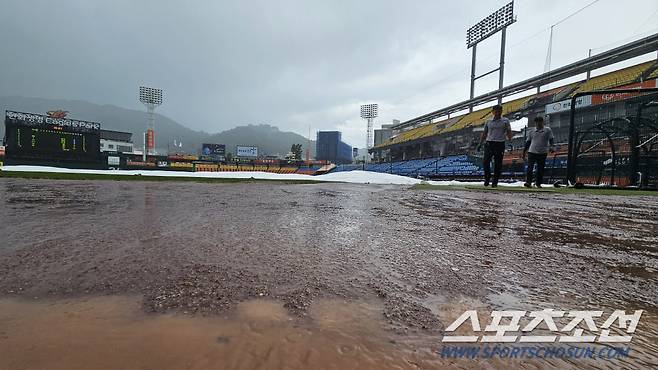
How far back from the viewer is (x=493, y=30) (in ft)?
119

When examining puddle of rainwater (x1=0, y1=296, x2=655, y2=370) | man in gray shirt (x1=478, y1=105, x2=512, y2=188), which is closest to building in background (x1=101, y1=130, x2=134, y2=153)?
man in gray shirt (x1=478, y1=105, x2=512, y2=188)

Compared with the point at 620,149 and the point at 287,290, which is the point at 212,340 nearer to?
the point at 287,290

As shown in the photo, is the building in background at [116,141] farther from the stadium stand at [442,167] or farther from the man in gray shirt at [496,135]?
the man in gray shirt at [496,135]

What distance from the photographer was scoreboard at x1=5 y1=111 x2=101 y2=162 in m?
21.9

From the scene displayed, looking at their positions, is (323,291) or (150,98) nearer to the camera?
(323,291)

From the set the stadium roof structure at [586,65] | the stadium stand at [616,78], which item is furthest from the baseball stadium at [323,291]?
the stadium roof structure at [586,65]

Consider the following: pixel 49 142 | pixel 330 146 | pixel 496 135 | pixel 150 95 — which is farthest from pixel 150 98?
pixel 496 135

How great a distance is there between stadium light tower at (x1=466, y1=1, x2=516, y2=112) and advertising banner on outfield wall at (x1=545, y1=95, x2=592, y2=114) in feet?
28.8

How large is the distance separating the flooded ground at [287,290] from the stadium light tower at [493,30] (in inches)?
1366

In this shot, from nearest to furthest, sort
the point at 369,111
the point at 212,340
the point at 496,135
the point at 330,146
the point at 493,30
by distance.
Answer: the point at 212,340
the point at 496,135
the point at 493,30
the point at 369,111
the point at 330,146

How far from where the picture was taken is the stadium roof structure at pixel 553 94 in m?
18.8

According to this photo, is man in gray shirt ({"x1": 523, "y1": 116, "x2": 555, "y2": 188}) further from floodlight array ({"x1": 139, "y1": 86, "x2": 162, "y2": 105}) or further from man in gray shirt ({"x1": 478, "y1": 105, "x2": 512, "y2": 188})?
floodlight array ({"x1": 139, "y1": 86, "x2": 162, "y2": 105})

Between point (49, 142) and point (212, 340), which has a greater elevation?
point (49, 142)

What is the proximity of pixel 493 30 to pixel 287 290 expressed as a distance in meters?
44.4
